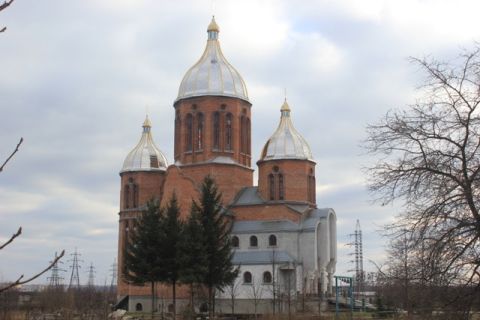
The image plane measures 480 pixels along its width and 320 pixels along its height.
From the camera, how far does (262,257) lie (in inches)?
1644

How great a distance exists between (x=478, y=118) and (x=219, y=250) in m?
26.0

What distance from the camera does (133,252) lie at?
116ft

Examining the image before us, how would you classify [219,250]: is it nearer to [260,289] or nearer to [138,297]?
[260,289]

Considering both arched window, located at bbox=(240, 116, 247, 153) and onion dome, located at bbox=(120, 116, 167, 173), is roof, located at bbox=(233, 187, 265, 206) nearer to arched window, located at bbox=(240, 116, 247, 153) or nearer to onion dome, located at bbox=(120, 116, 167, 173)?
arched window, located at bbox=(240, 116, 247, 153)

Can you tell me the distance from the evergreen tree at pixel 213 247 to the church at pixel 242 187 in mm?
6091

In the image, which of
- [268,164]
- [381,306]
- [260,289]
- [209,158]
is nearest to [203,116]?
[209,158]

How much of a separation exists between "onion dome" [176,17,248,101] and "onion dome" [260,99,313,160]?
358 centimetres

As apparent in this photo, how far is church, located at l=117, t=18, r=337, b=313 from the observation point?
41.5 metres

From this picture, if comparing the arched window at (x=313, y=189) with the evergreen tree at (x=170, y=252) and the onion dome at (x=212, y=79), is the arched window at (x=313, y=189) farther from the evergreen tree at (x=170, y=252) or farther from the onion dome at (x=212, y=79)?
the evergreen tree at (x=170, y=252)

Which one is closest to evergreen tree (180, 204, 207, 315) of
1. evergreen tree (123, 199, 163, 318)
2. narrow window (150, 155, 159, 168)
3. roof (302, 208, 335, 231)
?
evergreen tree (123, 199, 163, 318)

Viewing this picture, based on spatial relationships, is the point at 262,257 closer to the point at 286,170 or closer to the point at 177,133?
the point at 286,170

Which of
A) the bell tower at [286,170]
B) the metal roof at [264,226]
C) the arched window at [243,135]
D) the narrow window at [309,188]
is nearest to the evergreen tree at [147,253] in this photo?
the metal roof at [264,226]

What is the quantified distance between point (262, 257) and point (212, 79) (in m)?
13.6

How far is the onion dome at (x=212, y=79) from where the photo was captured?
45406mm
